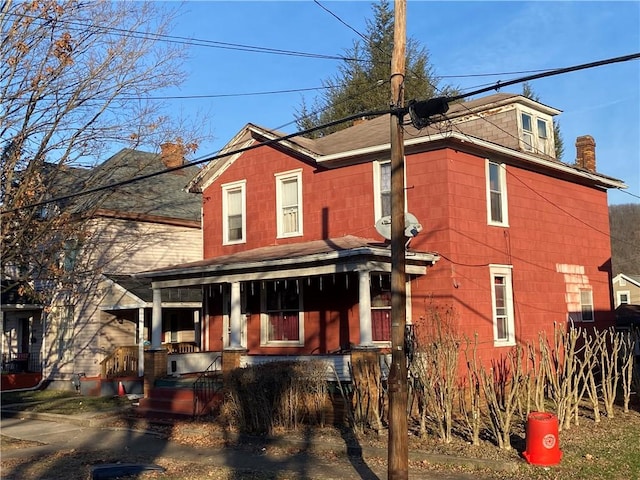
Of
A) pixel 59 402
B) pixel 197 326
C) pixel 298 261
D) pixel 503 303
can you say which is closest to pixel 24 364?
pixel 59 402

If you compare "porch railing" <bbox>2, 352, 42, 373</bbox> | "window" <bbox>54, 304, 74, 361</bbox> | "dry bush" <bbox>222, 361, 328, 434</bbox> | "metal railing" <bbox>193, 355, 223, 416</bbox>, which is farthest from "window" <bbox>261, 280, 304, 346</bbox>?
"porch railing" <bbox>2, 352, 42, 373</bbox>

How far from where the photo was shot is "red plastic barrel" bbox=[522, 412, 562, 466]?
10.1 m

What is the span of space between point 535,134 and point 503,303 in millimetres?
5478

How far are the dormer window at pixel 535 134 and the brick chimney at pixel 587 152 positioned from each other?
2.85 meters

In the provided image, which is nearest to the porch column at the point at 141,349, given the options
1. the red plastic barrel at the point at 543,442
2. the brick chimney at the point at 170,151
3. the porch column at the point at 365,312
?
the brick chimney at the point at 170,151

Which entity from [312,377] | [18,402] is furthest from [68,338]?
[312,377]

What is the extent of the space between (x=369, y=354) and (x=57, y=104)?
890cm

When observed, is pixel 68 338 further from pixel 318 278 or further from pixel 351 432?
pixel 351 432

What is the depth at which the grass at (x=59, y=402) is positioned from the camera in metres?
18.6

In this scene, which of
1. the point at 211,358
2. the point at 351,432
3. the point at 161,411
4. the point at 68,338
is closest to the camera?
the point at 351,432

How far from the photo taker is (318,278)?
17797mm

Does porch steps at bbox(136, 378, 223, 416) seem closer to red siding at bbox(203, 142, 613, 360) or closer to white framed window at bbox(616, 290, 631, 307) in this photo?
red siding at bbox(203, 142, 613, 360)

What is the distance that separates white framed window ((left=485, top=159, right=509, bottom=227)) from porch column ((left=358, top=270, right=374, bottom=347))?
461 cm

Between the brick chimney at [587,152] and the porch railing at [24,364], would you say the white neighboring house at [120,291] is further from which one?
the brick chimney at [587,152]
